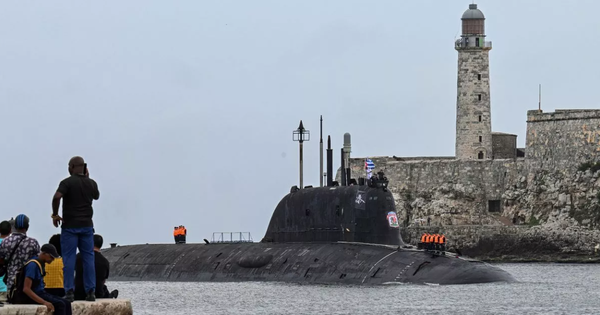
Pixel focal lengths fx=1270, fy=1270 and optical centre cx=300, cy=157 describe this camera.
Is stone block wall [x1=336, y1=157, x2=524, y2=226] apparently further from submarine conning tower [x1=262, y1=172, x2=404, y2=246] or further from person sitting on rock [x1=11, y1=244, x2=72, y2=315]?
person sitting on rock [x1=11, y1=244, x2=72, y2=315]

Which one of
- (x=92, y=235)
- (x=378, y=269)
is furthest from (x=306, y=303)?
(x=92, y=235)

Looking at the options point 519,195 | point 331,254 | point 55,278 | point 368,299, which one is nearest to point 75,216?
point 55,278

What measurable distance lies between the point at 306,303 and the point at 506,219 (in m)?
42.5

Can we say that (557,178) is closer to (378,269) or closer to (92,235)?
(378,269)

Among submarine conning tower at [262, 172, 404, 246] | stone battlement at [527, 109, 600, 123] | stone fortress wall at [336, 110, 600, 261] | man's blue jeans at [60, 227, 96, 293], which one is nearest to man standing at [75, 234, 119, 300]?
man's blue jeans at [60, 227, 96, 293]

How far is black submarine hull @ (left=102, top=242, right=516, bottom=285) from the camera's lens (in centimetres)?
2912

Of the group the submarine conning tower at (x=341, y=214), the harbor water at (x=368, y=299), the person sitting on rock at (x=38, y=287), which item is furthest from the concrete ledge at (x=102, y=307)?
the submarine conning tower at (x=341, y=214)

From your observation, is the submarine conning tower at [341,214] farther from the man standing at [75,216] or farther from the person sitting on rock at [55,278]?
the person sitting on rock at [55,278]

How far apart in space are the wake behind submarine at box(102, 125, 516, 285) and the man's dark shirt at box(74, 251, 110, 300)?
600 inches

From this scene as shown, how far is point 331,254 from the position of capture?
1242 inches

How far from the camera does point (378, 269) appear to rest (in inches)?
1163

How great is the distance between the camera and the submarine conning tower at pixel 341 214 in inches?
1244

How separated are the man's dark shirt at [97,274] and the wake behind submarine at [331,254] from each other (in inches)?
600

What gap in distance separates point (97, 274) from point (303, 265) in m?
17.4
